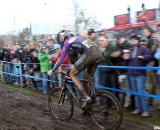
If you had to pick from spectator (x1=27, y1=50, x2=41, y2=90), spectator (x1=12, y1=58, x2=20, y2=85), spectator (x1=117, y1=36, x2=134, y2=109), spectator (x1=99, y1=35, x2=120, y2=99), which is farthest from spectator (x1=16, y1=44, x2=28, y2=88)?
spectator (x1=117, y1=36, x2=134, y2=109)

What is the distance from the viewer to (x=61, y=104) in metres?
7.35

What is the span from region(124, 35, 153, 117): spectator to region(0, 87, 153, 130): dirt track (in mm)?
636

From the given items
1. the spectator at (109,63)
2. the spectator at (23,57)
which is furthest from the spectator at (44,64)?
the spectator at (109,63)

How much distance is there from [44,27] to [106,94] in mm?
35209

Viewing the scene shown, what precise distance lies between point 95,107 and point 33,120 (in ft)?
5.16

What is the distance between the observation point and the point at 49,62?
1090cm

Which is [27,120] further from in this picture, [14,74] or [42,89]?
[14,74]

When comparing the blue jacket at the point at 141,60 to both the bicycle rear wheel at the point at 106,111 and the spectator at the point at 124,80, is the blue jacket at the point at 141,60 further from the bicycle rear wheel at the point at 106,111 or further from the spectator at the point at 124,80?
the bicycle rear wheel at the point at 106,111

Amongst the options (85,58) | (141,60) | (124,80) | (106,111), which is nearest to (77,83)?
(85,58)

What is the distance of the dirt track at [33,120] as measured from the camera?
21.4ft

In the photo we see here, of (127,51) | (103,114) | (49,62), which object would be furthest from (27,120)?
(49,62)

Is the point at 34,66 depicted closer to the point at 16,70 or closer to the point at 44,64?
the point at 44,64

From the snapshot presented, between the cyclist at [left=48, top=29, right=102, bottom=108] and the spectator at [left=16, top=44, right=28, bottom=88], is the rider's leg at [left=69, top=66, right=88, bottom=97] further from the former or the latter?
the spectator at [left=16, top=44, right=28, bottom=88]

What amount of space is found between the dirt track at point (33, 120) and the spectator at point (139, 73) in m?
0.64
